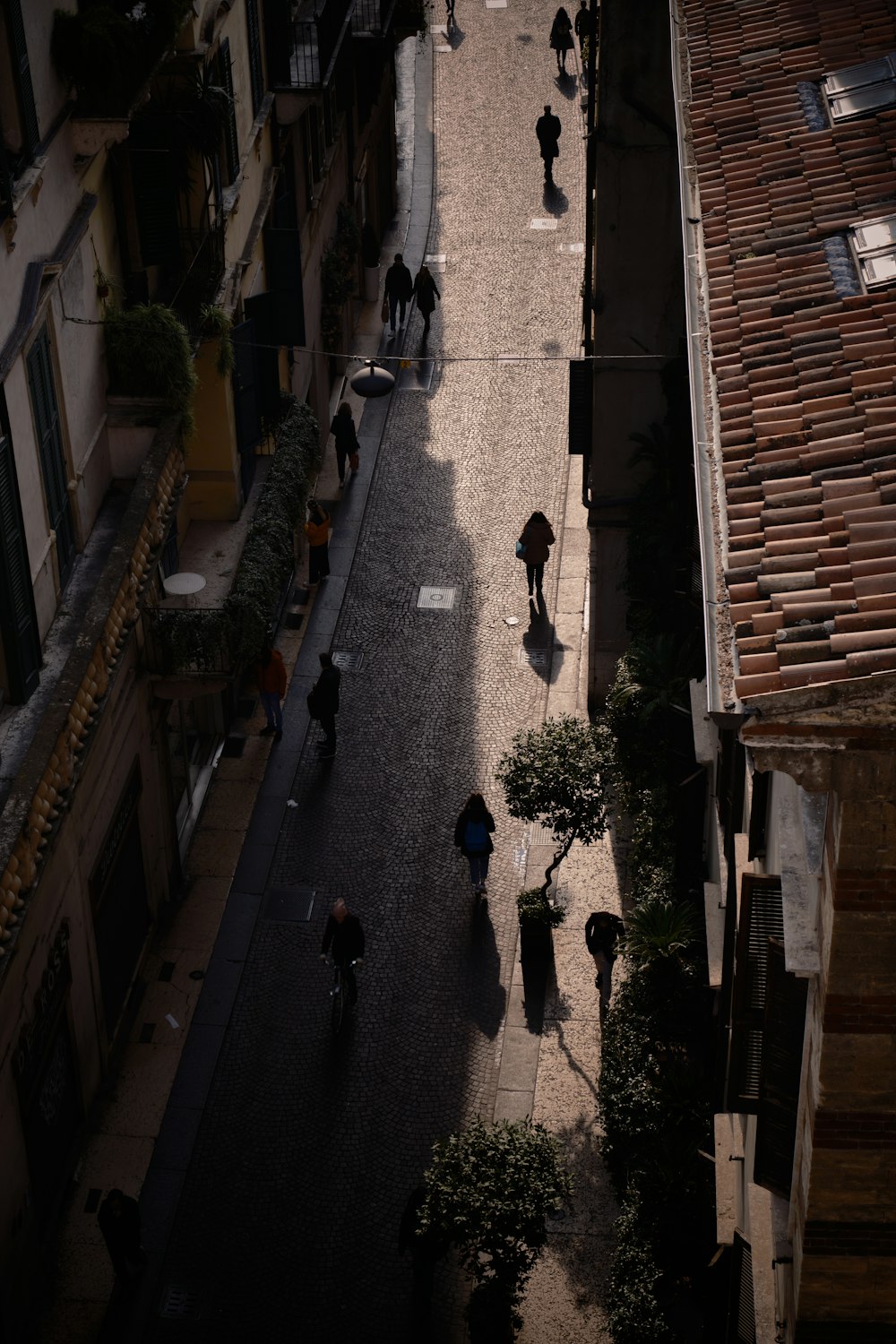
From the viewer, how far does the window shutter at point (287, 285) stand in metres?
26.0

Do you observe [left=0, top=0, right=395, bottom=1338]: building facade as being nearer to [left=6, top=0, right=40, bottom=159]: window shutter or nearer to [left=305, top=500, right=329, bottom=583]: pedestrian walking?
[left=6, top=0, right=40, bottom=159]: window shutter

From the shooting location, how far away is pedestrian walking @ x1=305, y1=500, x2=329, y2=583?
94.2 feet

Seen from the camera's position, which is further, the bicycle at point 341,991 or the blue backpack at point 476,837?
the blue backpack at point 476,837

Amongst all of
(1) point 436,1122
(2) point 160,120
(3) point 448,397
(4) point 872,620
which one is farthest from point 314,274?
(4) point 872,620

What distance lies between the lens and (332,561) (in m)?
30.4

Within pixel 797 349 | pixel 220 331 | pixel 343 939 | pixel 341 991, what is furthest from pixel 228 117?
pixel 797 349

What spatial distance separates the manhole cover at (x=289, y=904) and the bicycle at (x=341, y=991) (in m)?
1.80

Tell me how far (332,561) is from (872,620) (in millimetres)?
21547

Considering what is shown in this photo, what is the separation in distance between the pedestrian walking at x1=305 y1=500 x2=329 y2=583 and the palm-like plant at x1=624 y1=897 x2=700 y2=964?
36.9 feet

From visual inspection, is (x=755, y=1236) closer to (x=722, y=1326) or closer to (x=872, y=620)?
(x=722, y=1326)

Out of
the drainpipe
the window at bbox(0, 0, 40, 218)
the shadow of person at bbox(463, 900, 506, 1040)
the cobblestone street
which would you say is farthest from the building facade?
the drainpipe

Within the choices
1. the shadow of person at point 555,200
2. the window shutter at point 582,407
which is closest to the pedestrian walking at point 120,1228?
the window shutter at point 582,407

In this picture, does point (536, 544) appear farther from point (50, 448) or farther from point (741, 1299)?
point (741, 1299)

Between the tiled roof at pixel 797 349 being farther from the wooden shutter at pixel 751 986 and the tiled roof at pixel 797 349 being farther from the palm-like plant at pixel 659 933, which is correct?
the palm-like plant at pixel 659 933
